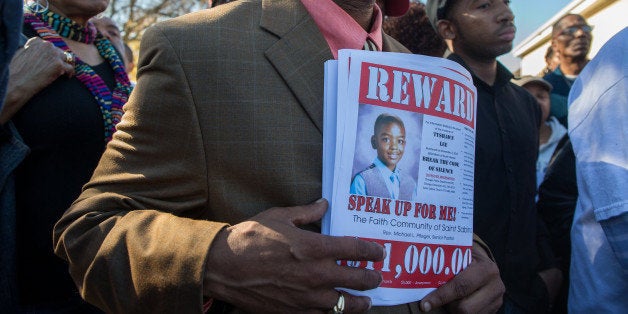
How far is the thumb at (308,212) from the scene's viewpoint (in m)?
1.20

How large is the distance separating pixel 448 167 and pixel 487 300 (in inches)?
13.6

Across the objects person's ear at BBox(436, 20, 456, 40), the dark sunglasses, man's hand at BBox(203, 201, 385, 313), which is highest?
the dark sunglasses

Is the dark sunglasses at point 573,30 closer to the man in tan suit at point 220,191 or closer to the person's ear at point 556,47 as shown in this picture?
the person's ear at point 556,47

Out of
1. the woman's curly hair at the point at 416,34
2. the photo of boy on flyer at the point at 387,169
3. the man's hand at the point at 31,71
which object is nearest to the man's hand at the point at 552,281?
the woman's curly hair at the point at 416,34

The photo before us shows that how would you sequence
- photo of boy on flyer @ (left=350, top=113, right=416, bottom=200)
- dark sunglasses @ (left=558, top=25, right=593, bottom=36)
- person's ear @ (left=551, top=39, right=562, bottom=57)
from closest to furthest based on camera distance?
photo of boy on flyer @ (left=350, top=113, right=416, bottom=200) < dark sunglasses @ (left=558, top=25, right=593, bottom=36) < person's ear @ (left=551, top=39, right=562, bottom=57)

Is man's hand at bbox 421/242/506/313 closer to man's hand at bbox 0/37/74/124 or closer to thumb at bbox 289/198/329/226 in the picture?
thumb at bbox 289/198/329/226

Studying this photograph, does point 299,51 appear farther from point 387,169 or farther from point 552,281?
point 552,281

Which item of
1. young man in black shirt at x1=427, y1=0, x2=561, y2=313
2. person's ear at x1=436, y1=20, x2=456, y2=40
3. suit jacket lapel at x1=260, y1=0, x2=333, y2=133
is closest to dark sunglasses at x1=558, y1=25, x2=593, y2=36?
young man in black shirt at x1=427, y1=0, x2=561, y2=313

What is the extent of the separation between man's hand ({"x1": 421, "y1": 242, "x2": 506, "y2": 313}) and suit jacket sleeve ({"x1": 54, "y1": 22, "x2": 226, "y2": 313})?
511mm

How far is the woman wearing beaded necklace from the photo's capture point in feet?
6.30

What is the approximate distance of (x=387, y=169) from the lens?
126cm

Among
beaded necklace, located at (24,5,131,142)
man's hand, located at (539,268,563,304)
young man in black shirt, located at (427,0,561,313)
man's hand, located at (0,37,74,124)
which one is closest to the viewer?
man's hand, located at (0,37,74,124)

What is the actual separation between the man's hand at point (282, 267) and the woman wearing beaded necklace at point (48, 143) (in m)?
1.01

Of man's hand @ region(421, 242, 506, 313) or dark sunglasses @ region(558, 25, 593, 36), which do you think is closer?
man's hand @ region(421, 242, 506, 313)
